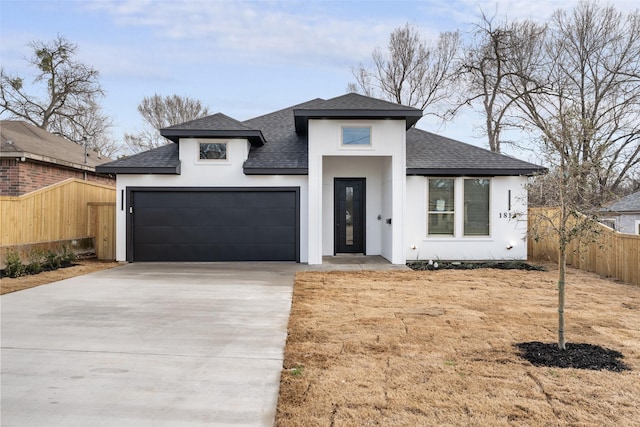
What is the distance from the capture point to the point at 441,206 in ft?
39.4

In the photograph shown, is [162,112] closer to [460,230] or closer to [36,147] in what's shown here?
[36,147]

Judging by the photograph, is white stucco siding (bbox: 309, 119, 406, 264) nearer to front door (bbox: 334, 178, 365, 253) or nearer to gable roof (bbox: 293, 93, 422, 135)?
gable roof (bbox: 293, 93, 422, 135)

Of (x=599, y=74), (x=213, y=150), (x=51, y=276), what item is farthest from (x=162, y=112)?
(x=599, y=74)

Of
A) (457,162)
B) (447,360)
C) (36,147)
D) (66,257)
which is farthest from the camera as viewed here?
(36,147)

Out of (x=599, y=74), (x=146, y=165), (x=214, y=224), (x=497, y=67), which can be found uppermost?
(x=497, y=67)

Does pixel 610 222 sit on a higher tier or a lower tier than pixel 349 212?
lower

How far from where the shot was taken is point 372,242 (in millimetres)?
13203

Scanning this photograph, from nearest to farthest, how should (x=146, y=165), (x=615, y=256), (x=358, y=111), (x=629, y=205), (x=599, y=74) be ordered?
(x=615, y=256), (x=358, y=111), (x=146, y=165), (x=629, y=205), (x=599, y=74)

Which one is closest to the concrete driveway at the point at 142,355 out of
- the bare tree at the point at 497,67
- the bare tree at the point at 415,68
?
the bare tree at the point at 497,67

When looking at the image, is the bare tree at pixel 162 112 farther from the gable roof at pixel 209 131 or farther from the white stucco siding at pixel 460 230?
the white stucco siding at pixel 460 230

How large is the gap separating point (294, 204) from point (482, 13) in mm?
16323

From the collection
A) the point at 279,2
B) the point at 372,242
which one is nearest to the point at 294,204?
the point at 372,242

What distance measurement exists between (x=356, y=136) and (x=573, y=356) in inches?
323

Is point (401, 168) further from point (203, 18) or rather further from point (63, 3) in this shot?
point (63, 3)
